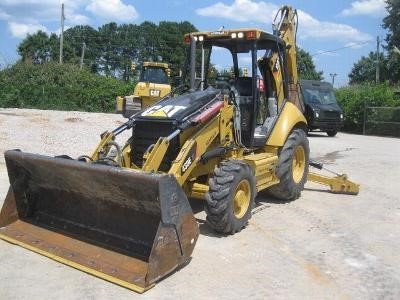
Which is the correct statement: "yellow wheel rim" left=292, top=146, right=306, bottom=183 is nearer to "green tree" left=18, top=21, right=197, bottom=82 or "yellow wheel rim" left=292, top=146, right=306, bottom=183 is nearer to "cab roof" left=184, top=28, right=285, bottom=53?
"cab roof" left=184, top=28, right=285, bottom=53

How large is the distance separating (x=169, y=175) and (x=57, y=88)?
25222 mm

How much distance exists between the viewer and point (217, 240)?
20.7 feet

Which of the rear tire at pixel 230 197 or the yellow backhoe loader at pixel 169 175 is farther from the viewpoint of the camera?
the rear tire at pixel 230 197

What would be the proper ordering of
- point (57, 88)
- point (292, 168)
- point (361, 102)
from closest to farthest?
1. point (292, 168)
2. point (361, 102)
3. point (57, 88)

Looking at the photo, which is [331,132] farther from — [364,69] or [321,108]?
[364,69]

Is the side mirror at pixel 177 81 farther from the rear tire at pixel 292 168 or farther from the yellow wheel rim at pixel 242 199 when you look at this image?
the yellow wheel rim at pixel 242 199

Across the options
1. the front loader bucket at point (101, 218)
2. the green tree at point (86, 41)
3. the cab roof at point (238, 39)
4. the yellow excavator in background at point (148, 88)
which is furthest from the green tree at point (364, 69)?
the front loader bucket at point (101, 218)

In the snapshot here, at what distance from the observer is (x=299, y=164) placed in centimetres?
899

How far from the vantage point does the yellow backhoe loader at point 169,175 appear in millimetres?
5180

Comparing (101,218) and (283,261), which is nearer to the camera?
(283,261)

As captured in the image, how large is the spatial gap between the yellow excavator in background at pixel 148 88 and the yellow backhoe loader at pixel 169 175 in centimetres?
1350

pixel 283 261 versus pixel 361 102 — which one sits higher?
pixel 361 102

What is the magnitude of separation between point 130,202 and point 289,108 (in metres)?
4.00

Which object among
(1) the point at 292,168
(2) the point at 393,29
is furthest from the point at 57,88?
(2) the point at 393,29
